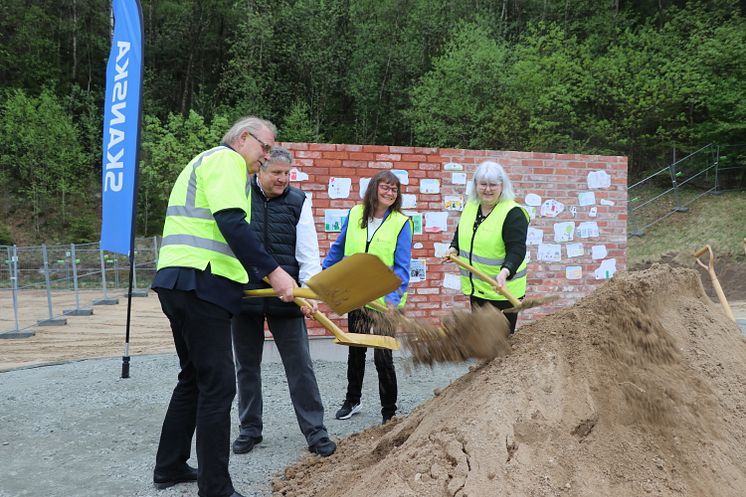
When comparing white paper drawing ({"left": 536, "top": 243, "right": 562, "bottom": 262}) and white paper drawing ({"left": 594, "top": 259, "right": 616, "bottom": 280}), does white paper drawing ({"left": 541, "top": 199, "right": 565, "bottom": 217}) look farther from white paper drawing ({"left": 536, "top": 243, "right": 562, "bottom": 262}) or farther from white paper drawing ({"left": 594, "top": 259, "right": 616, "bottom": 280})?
white paper drawing ({"left": 594, "top": 259, "right": 616, "bottom": 280})

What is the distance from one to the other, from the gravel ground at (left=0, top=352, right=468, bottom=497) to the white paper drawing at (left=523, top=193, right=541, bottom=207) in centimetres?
203

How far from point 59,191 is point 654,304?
25.8m

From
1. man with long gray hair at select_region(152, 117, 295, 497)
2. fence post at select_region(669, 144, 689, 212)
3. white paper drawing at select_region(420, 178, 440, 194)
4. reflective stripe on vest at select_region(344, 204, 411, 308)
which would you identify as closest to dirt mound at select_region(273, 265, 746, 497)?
man with long gray hair at select_region(152, 117, 295, 497)

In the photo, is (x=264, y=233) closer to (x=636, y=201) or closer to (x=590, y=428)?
(x=590, y=428)

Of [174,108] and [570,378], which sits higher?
[174,108]

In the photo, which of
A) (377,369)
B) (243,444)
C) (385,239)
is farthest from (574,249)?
(243,444)

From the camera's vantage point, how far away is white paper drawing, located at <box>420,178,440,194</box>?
20.1 feet

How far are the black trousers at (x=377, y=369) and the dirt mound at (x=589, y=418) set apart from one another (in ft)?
2.79

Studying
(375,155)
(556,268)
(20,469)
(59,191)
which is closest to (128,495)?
(20,469)

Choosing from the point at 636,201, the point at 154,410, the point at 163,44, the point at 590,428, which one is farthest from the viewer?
the point at 163,44

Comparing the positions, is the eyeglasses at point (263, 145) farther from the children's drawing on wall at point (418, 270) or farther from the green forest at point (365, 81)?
the green forest at point (365, 81)

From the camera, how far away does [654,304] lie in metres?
2.94

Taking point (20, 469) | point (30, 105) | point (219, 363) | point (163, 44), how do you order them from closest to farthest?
point (219, 363) < point (20, 469) < point (30, 105) < point (163, 44)

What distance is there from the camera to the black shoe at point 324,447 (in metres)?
3.39
